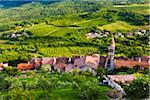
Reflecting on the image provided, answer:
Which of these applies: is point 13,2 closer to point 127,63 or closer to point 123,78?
point 127,63

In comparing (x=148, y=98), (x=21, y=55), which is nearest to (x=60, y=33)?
(x=21, y=55)

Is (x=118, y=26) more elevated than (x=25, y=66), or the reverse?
(x=25, y=66)

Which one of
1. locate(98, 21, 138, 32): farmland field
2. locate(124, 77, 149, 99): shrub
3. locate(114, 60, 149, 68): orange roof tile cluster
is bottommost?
locate(98, 21, 138, 32): farmland field

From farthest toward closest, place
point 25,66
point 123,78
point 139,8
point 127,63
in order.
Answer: point 139,8 → point 25,66 → point 127,63 → point 123,78

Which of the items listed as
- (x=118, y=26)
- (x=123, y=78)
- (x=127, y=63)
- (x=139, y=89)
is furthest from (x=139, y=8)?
(x=139, y=89)

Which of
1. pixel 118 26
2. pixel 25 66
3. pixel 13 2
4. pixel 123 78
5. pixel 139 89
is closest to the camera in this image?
pixel 139 89

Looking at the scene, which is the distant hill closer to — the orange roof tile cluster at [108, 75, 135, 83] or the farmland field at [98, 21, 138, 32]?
the farmland field at [98, 21, 138, 32]

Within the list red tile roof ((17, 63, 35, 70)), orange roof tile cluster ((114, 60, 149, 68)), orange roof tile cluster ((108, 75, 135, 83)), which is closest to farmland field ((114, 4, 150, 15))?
orange roof tile cluster ((114, 60, 149, 68))

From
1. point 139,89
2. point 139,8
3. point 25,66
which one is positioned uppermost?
point 139,89

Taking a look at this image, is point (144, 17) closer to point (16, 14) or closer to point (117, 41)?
point (117, 41)

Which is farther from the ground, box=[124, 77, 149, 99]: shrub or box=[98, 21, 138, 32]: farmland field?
box=[124, 77, 149, 99]: shrub
